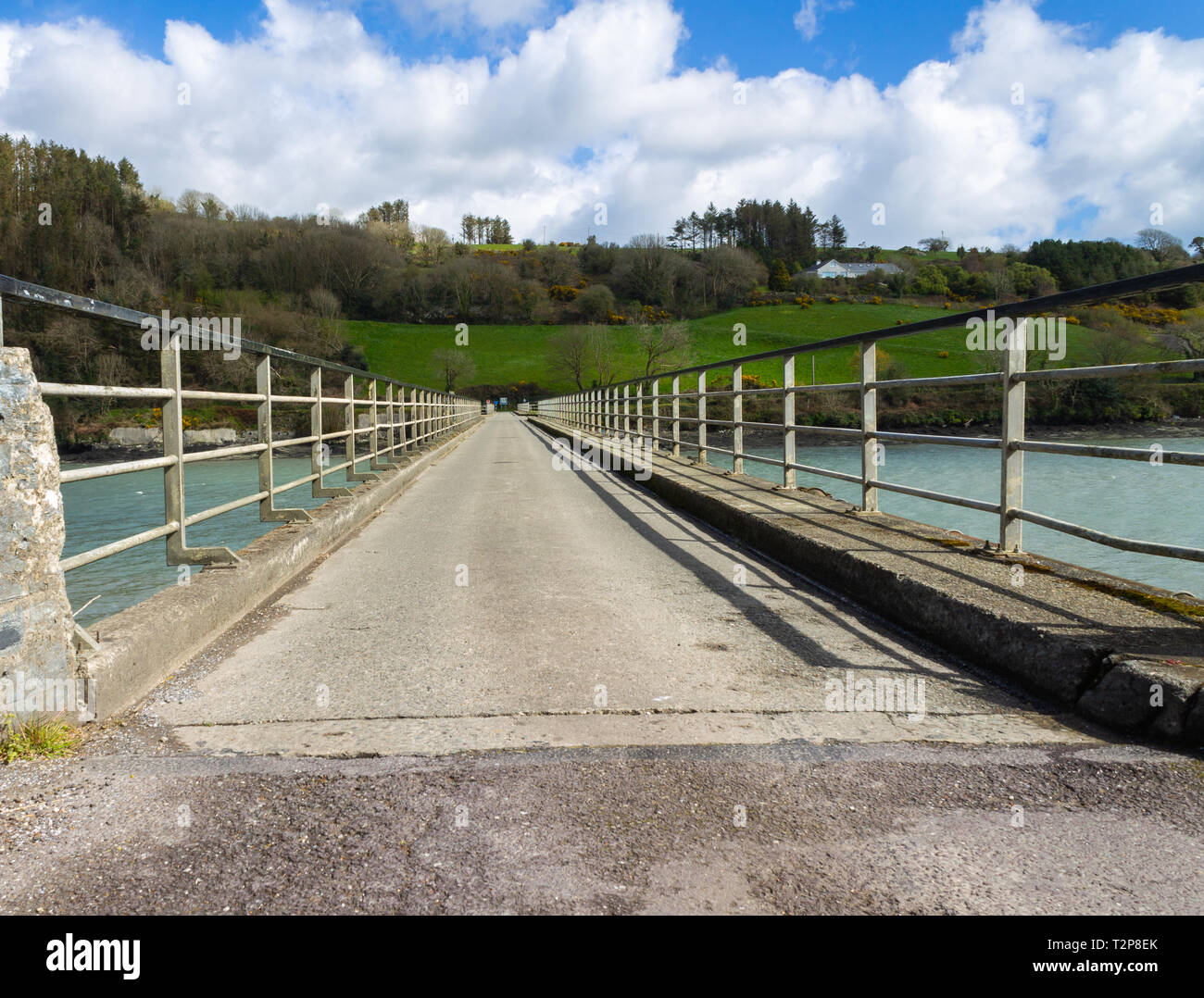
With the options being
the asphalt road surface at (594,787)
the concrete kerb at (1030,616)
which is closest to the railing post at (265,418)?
the asphalt road surface at (594,787)

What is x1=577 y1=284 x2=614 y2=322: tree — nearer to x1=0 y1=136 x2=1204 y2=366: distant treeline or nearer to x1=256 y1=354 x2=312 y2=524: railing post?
x1=0 y1=136 x2=1204 y2=366: distant treeline

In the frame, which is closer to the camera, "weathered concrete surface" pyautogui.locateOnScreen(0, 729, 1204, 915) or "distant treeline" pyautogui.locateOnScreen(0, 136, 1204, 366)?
"weathered concrete surface" pyautogui.locateOnScreen(0, 729, 1204, 915)

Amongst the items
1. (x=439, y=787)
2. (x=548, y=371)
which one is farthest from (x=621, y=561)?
(x=548, y=371)

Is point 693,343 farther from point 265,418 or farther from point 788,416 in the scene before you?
point 265,418

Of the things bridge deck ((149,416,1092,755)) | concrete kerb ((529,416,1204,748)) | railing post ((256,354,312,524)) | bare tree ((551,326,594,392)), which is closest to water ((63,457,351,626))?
railing post ((256,354,312,524))

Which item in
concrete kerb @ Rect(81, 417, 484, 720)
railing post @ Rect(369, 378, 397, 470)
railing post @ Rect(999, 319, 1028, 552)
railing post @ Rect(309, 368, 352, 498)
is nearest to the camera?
concrete kerb @ Rect(81, 417, 484, 720)

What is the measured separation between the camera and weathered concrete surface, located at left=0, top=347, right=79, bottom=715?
114 inches

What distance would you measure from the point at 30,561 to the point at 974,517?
15.1 m

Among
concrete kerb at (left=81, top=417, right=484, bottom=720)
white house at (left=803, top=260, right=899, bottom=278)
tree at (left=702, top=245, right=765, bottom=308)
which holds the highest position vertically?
white house at (left=803, top=260, right=899, bottom=278)

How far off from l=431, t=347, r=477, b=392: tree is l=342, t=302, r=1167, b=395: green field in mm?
923

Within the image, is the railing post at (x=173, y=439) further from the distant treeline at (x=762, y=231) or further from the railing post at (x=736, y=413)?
the distant treeline at (x=762, y=231)

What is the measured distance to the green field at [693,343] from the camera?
3268 inches

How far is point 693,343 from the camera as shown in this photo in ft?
316

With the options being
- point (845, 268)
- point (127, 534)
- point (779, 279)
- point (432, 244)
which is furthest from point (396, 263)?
point (127, 534)
